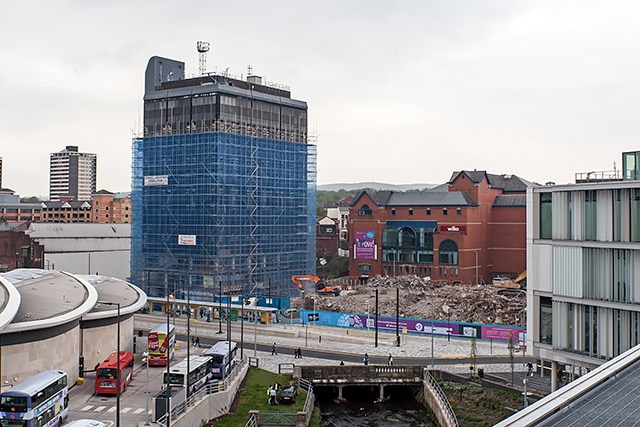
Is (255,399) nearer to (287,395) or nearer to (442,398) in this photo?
(287,395)

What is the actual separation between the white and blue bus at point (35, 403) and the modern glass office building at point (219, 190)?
48005 millimetres

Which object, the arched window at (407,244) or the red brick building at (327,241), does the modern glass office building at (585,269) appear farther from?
the red brick building at (327,241)

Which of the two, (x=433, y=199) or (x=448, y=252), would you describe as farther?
(x=433, y=199)

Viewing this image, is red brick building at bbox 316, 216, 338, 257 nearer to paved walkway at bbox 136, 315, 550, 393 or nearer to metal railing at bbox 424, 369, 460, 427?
paved walkway at bbox 136, 315, 550, 393

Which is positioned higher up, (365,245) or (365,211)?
(365,211)

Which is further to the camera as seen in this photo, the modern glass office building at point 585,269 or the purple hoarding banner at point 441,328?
the purple hoarding banner at point 441,328

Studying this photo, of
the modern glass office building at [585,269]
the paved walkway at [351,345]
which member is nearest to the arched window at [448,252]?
the paved walkway at [351,345]

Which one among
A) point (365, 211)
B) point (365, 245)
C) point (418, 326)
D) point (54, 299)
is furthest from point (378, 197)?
point (54, 299)

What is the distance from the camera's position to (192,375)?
42844 mm

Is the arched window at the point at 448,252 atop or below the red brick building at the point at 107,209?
below

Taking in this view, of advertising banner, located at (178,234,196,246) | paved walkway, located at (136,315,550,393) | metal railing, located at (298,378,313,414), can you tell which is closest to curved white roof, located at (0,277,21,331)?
metal railing, located at (298,378,313,414)

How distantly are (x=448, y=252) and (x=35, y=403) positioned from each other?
3239 inches

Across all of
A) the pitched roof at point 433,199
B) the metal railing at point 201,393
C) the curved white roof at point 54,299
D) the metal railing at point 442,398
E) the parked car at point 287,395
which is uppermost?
the pitched roof at point 433,199

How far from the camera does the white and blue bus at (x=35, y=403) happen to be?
1297 inches
